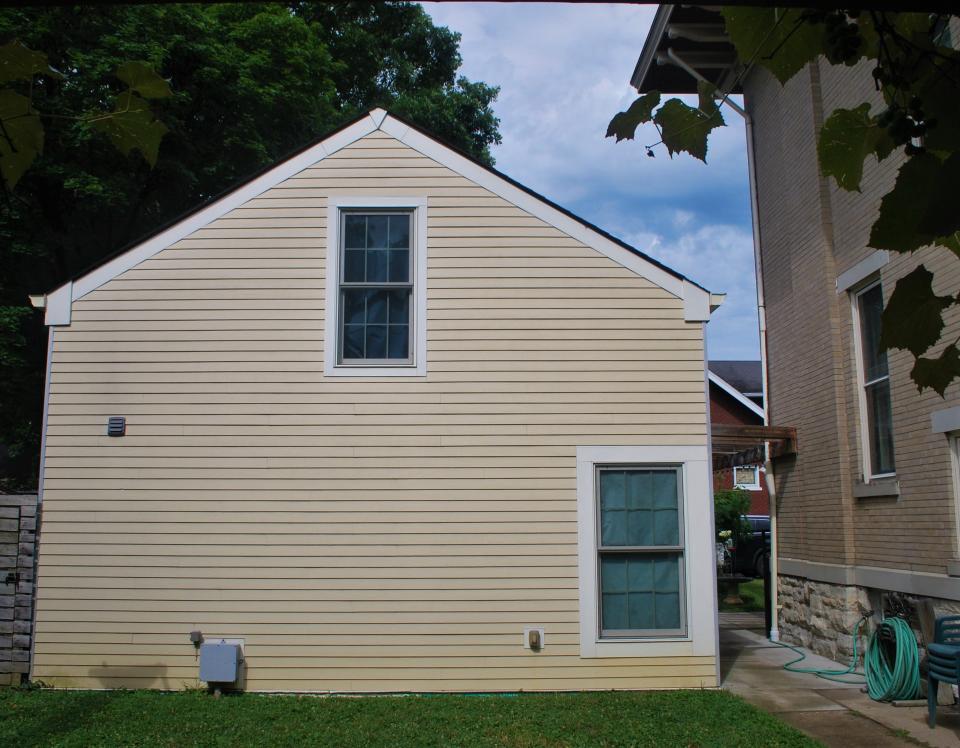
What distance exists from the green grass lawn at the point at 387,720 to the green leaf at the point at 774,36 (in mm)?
5254

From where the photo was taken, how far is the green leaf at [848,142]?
190 cm

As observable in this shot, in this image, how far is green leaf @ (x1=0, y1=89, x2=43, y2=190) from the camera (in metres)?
2.06

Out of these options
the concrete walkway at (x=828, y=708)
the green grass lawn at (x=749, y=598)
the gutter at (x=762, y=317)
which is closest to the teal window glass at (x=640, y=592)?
the concrete walkway at (x=828, y=708)

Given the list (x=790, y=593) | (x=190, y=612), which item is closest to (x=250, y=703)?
(x=190, y=612)

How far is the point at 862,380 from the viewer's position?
9523 mm

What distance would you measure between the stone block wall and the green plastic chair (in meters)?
7.41

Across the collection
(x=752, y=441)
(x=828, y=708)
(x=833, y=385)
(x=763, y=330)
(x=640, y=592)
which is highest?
(x=763, y=330)

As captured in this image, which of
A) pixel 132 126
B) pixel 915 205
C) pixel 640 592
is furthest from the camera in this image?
pixel 640 592

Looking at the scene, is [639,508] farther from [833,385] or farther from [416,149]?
[416,149]

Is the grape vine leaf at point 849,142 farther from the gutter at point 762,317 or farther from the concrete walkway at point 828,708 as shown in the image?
the gutter at point 762,317

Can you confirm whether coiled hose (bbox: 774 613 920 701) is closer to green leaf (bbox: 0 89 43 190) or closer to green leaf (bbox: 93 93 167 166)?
green leaf (bbox: 93 93 167 166)

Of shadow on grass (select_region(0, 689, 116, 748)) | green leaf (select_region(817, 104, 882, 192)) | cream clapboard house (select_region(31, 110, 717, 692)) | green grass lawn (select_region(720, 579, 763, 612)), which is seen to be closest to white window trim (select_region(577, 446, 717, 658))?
cream clapboard house (select_region(31, 110, 717, 692))

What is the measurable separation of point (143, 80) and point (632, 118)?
1.12 m

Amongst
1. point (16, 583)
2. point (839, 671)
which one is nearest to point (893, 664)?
point (839, 671)
